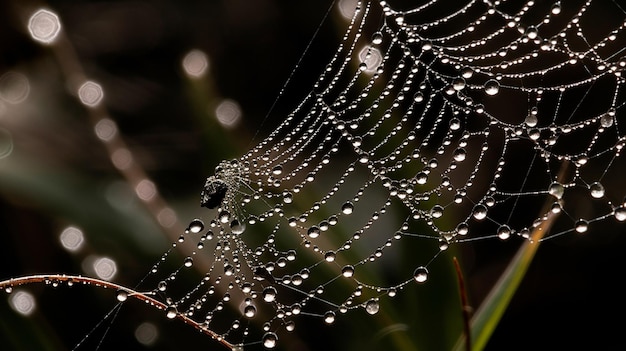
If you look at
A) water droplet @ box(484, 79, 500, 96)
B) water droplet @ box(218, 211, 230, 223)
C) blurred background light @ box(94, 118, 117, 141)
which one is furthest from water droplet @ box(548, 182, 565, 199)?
blurred background light @ box(94, 118, 117, 141)

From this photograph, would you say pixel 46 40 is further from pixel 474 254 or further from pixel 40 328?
pixel 474 254

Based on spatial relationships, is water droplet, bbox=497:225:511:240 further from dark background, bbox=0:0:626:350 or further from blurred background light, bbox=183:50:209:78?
blurred background light, bbox=183:50:209:78

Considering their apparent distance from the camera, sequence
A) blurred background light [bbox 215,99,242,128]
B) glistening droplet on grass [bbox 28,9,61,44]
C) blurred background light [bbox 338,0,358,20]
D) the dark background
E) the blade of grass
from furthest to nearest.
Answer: glistening droplet on grass [bbox 28,9,61,44], blurred background light [bbox 215,99,242,128], blurred background light [bbox 338,0,358,20], the dark background, the blade of grass

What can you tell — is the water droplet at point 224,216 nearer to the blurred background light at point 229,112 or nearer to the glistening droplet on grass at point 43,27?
the blurred background light at point 229,112

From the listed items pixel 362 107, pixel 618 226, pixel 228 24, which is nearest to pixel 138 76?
pixel 228 24

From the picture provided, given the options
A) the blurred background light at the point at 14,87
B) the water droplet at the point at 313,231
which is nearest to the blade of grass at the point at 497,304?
the water droplet at the point at 313,231
